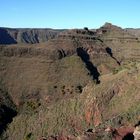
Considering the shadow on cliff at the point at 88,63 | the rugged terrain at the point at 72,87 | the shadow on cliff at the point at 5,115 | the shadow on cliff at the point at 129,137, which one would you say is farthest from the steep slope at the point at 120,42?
the shadow on cliff at the point at 129,137

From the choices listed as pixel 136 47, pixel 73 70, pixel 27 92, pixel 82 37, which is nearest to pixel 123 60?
pixel 136 47

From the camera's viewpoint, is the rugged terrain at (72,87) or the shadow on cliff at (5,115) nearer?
the rugged terrain at (72,87)

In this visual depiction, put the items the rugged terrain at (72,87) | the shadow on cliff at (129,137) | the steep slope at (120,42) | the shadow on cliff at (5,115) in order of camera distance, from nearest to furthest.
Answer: the shadow on cliff at (129,137) → the rugged terrain at (72,87) → the shadow on cliff at (5,115) → the steep slope at (120,42)

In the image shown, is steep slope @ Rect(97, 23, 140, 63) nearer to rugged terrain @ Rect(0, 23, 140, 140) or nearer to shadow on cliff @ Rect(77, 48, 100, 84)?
rugged terrain @ Rect(0, 23, 140, 140)

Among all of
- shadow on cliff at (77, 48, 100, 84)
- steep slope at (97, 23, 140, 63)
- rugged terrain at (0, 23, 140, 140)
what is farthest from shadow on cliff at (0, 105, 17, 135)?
steep slope at (97, 23, 140, 63)

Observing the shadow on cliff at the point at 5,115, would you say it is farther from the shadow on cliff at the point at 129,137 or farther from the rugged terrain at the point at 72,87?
the shadow on cliff at the point at 129,137

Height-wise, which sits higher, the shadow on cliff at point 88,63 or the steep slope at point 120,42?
the steep slope at point 120,42

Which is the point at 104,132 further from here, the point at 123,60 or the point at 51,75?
the point at 123,60

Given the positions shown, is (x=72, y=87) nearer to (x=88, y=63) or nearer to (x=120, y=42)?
(x=88, y=63)

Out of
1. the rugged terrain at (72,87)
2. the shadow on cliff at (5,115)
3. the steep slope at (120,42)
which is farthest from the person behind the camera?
the steep slope at (120,42)
